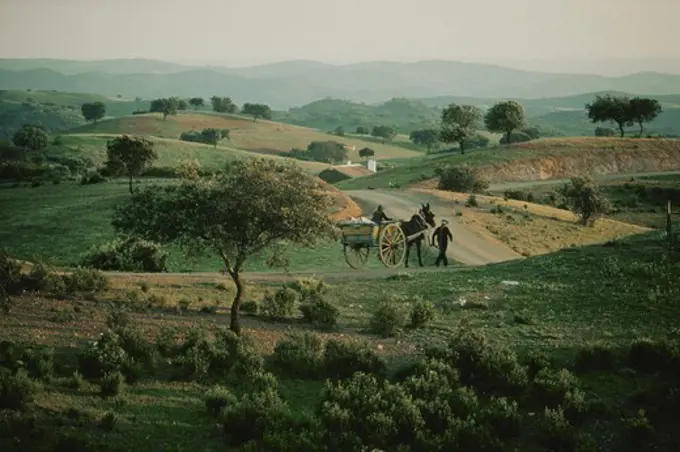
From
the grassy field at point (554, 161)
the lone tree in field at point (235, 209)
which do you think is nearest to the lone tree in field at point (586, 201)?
the grassy field at point (554, 161)

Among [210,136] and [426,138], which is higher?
[210,136]

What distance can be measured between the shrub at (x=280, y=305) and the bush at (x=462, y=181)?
54.1m

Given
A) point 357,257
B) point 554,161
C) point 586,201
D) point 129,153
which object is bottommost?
point 357,257

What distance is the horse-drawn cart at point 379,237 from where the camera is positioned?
104ft

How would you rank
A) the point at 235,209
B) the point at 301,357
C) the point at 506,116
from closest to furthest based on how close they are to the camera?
the point at 301,357
the point at 235,209
the point at 506,116

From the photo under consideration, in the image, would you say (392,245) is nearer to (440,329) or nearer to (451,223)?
(440,329)

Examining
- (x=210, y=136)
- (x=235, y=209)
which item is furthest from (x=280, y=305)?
(x=210, y=136)

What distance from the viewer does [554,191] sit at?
8175cm

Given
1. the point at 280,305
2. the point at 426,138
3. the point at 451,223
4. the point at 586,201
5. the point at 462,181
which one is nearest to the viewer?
the point at 280,305

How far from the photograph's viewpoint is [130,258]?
4031cm

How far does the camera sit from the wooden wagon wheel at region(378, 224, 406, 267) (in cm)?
3281

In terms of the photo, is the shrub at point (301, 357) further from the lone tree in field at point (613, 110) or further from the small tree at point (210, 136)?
the small tree at point (210, 136)

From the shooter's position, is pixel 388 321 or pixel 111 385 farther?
pixel 388 321

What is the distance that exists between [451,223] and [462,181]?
24.0 metres
